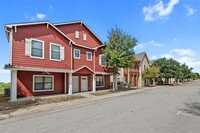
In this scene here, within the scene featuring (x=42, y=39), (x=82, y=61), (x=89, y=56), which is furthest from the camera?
(x=89, y=56)

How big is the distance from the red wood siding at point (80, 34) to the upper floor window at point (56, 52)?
3.33 m

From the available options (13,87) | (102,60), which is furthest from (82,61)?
(13,87)

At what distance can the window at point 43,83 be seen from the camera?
57.6 feet

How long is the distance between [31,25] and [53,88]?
7.16 m

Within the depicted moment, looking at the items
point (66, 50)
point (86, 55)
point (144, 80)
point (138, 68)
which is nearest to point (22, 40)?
point (66, 50)

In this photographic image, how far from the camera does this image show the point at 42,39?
56.5 feet

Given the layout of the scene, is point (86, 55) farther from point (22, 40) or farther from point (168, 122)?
point (168, 122)

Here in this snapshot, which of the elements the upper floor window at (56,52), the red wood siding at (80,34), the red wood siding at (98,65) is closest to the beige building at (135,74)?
the red wood siding at (98,65)

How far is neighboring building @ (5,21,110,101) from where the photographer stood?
50.4 feet

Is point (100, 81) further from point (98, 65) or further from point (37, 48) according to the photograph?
point (37, 48)

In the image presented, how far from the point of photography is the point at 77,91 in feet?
74.4

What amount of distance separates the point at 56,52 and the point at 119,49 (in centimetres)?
961

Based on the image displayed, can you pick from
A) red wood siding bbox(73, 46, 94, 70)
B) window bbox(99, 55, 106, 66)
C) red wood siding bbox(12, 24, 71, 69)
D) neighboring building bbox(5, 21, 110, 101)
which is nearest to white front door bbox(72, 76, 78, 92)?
neighboring building bbox(5, 21, 110, 101)

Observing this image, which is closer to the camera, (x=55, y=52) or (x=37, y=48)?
(x=37, y=48)
